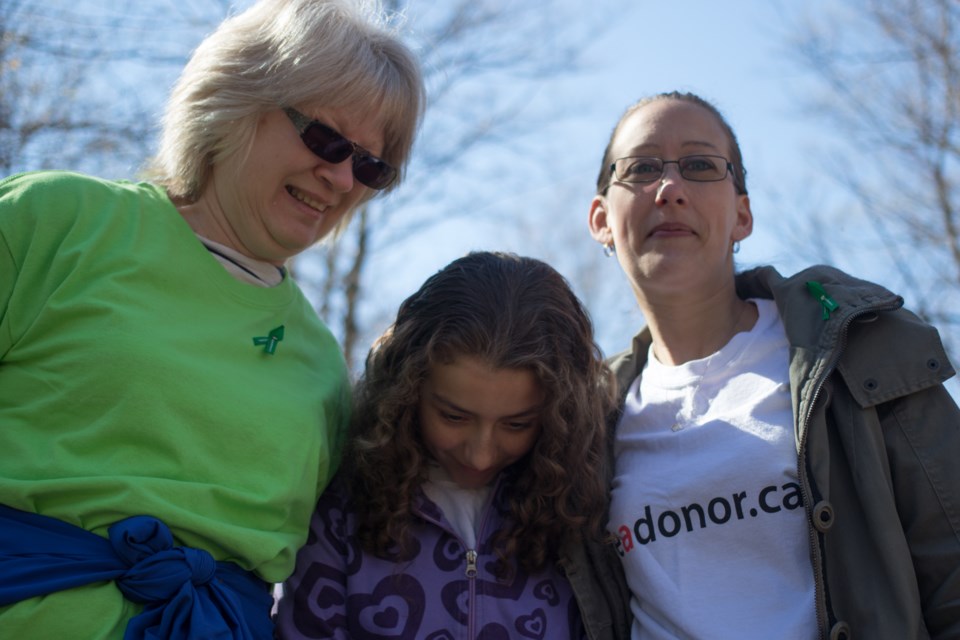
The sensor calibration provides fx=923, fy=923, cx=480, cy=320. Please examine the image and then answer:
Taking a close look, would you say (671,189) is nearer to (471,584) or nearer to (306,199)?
(306,199)

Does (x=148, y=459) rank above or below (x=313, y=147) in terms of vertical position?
below

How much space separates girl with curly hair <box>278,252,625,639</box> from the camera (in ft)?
8.39

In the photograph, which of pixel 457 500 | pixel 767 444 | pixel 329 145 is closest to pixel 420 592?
pixel 457 500

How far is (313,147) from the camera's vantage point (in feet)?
8.65

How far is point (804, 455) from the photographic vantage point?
8.08 feet

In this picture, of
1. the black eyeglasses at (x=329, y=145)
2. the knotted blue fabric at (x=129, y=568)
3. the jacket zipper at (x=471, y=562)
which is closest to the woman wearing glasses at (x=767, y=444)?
the jacket zipper at (x=471, y=562)

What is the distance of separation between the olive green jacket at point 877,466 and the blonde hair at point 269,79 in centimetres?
145

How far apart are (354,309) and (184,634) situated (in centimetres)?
1016

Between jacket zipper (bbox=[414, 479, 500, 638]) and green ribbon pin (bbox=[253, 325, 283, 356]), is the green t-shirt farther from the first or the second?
jacket zipper (bbox=[414, 479, 500, 638])

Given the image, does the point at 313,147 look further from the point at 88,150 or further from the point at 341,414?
the point at 88,150

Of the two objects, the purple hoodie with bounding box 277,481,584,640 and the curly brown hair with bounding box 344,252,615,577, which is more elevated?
the curly brown hair with bounding box 344,252,615,577

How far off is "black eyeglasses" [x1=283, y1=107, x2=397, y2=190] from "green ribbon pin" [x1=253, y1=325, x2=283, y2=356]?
52 cm

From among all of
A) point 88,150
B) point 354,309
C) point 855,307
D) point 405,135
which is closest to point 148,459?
point 405,135

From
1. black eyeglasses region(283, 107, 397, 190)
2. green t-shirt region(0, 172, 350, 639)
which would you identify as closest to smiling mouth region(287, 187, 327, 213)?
black eyeglasses region(283, 107, 397, 190)
